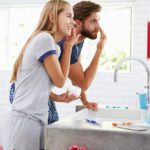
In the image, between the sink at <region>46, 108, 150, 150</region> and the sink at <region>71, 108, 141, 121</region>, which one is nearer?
the sink at <region>46, 108, 150, 150</region>

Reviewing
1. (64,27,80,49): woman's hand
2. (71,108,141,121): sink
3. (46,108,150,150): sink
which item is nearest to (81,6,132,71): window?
(71,108,141,121): sink

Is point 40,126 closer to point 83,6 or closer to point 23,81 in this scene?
point 23,81

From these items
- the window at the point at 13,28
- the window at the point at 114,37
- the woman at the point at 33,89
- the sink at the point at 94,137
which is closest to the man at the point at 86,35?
the woman at the point at 33,89

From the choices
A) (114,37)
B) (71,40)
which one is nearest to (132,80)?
(114,37)

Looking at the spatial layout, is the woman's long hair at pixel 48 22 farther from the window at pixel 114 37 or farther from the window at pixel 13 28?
the window at pixel 13 28

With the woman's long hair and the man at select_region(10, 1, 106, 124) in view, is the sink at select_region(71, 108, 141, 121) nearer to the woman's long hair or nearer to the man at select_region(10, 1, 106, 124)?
the man at select_region(10, 1, 106, 124)

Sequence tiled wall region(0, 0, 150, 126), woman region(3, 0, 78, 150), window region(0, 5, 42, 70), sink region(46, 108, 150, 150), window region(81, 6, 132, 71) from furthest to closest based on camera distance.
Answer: window region(0, 5, 42, 70) < window region(81, 6, 132, 71) < tiled wall region(0, 0, 150, 126) < woman region(3, 0, 78, 150) < sink region(46, 108, 150, 150)

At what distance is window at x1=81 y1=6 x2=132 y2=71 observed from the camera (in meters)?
4.26

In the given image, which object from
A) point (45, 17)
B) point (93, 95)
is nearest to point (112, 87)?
point (93, 95)

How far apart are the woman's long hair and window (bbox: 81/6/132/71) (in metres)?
2.82

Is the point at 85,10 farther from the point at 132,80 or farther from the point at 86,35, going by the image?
the point at 132,80

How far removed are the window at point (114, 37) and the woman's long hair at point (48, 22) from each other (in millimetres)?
2818

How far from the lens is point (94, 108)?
2068 millimetres

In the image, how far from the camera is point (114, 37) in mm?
4344
